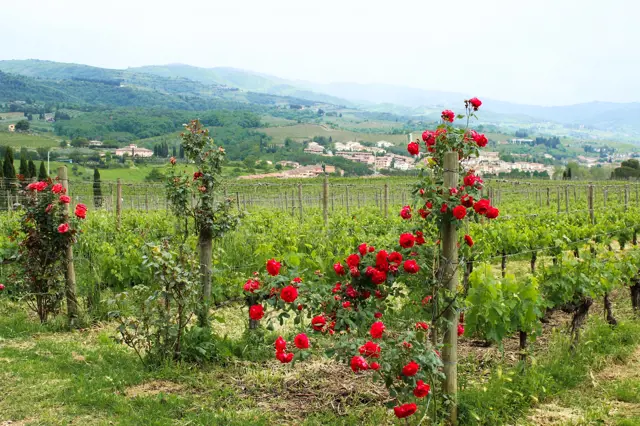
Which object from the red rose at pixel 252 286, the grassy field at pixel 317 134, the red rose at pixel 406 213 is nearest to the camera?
the red rose at pixel 406 213

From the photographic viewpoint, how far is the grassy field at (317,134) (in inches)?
5492

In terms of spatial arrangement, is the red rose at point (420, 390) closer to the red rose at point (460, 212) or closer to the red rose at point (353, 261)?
the red rose at point (353, 261)

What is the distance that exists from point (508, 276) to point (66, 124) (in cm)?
14297

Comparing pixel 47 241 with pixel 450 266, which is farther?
pixel 47 241

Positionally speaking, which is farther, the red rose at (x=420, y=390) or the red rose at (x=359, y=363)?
the red rose at (x=420, y=390)

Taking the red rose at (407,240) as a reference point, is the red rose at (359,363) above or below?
below

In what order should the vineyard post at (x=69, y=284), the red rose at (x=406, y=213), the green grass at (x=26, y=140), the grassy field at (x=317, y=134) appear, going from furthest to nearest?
the grassy field at (x=317, y=134), the green grass at (x=26, y=140), the vineyard post at (x=69, y=284), the red rose at (x=406, y=213)

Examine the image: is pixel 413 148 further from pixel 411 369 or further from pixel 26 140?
pixel 26 140

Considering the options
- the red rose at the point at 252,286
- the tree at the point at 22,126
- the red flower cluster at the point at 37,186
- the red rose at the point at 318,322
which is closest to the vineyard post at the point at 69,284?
the red flower cluster at the point at 37,186

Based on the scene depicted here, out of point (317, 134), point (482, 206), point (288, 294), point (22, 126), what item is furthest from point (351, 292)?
point (317, 134)

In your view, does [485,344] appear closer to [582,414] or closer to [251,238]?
[582,414]

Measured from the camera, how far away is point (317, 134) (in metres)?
151

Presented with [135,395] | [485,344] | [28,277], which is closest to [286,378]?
[135,395]

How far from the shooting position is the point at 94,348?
5812 mm
